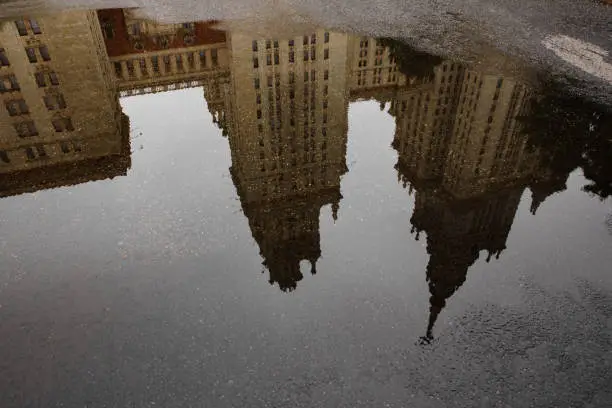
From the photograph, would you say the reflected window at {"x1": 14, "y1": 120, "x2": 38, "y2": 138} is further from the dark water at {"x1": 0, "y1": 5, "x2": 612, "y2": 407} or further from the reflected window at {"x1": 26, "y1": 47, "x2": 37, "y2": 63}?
the reflected window at {"x1": 26, "y1": 47, "x2": 37, "y2": 63}

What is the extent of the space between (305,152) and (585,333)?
953 centimetres

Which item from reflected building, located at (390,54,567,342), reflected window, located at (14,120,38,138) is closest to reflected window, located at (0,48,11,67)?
reflected window, located at (14,120,38,138)

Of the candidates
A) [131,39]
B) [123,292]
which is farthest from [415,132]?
[131,39]

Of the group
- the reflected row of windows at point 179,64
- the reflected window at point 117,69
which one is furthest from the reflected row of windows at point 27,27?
the reflected row of windows at point 179,64

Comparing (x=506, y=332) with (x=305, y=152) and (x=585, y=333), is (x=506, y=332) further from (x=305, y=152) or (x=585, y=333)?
(x=305, y=152)

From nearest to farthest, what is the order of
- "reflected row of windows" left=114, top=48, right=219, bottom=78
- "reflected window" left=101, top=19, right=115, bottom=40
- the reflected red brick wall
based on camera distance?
1. "reflected row of windows" left=114, top=48, right=219, bottom=78
2. the reflected red brick wall
3. "reflected window" left=101, top=19, right=115, bottom=40

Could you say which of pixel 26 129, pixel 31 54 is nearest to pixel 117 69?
pixel 31 54

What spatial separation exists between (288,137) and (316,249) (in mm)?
7318

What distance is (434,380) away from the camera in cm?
873

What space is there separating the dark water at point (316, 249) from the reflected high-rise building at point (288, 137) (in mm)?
105

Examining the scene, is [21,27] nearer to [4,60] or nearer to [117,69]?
[4,60]

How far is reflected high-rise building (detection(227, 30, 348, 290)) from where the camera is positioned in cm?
1227

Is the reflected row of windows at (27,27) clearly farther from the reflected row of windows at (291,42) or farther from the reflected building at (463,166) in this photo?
the reflected building at (463,166)

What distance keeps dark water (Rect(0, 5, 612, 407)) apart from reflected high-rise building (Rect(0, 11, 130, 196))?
0.13 m
